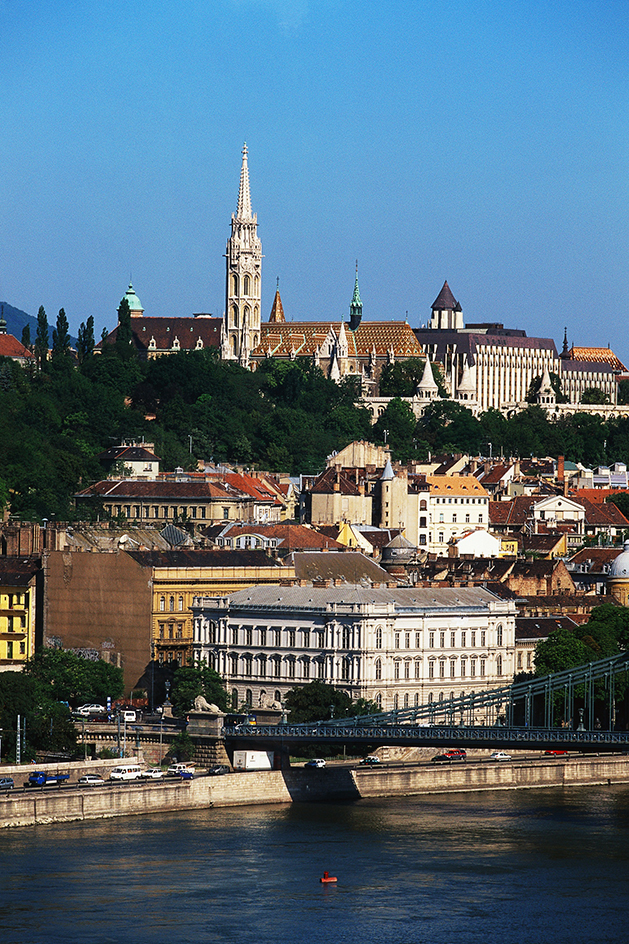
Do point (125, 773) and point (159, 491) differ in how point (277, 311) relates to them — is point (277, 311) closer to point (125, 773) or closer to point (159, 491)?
point (159, 491)

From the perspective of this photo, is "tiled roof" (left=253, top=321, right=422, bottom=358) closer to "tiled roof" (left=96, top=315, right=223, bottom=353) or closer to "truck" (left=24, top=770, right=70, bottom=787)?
"tiled roof" (left=96, top=315, right=223, bottom=353)

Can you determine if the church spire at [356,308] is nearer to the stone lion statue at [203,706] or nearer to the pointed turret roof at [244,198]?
the pointed turret roof at [244,198]

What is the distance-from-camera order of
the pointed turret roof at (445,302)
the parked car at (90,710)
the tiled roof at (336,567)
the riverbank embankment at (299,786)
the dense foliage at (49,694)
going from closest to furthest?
the riverbank embankment at (299,786) < the dense foliage at (49,694) < the parked car at (90,710) < the tiled roof at (336,567) < the pointed turret roof at (445,302)

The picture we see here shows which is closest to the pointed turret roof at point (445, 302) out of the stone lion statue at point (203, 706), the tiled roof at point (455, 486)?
the tiled roof at point (455, 486)

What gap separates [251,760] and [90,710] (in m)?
6.71

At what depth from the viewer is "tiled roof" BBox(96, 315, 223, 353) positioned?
147 metres

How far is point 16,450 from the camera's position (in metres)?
94.6

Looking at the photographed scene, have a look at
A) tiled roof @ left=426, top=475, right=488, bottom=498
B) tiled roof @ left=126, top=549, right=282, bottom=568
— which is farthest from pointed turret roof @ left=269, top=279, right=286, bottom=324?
tiled roof @ left=126, top=549, right=282, bottom=568

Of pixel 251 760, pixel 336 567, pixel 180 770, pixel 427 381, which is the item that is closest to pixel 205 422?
pixel 427 381

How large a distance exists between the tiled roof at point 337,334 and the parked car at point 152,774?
9368 cm

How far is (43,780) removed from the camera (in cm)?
5041

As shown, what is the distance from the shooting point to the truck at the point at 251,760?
176 ft

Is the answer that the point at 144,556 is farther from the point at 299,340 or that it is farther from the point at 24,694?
the point at 299,340


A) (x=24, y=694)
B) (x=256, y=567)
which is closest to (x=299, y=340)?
(x=256, y=567)
